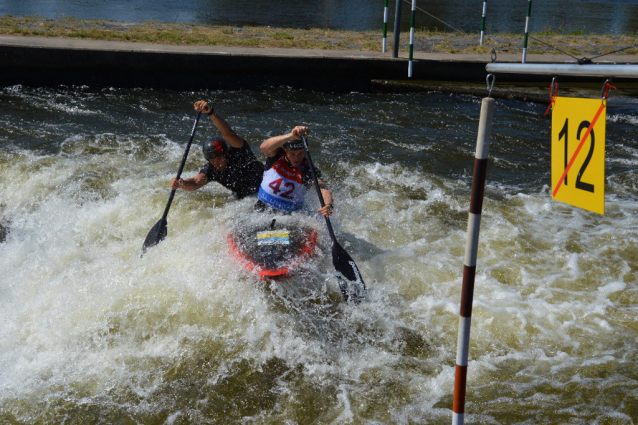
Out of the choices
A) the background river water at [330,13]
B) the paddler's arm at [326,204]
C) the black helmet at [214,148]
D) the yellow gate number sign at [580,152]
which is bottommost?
the paddler's arm at [326,204]

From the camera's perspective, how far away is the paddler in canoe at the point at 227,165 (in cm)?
543

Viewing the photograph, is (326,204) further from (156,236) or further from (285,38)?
(285,38)

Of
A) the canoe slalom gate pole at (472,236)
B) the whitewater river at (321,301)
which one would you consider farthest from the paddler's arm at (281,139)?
the canoe slalom gate pole at (472,236)

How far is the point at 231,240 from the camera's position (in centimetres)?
507

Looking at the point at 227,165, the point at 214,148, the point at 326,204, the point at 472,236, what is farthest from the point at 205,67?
the point at 472,236

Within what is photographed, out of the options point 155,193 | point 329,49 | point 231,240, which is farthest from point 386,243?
point 329,49

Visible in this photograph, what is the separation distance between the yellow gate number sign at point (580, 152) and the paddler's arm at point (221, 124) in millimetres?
3502

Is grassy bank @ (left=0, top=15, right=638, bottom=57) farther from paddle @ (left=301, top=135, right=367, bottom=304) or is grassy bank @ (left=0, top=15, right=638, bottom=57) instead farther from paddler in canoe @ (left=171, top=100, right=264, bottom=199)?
paddle @ (left=301, top=135, right=367, bottom=304)

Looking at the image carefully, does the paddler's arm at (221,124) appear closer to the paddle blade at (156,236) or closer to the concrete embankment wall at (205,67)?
the paddle blade at (156,236)

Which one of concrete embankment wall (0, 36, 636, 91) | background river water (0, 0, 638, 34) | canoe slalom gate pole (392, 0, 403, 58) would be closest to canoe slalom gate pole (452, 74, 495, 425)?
canoe slalom gate pole (392, 0, 403, 58)

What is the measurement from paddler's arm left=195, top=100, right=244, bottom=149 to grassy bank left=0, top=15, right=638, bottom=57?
709 centimetres

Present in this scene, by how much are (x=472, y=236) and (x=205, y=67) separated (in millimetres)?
9204

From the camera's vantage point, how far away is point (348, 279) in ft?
15.6

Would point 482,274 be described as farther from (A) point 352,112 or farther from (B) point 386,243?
(A) point 352,112
